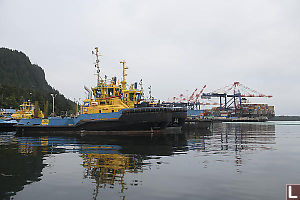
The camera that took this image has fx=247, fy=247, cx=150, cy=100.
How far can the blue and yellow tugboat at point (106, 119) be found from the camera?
33562 mm

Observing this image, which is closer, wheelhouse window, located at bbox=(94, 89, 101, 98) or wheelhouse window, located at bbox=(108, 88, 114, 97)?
wheelhouse window, located at bbox=(108, 88, 114, 97)

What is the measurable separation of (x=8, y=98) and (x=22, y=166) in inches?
4946

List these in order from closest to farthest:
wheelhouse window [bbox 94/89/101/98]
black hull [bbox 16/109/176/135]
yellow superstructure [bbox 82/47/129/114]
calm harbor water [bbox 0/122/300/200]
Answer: calm harbor water [bbox 0/122/300/200]
black hull [bbox 16/109/176/135]
yellow superstructure [bbox 82/47/129/114]
wheelhouse window [bbox 94/89/101/98]

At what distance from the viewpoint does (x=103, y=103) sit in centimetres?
3806

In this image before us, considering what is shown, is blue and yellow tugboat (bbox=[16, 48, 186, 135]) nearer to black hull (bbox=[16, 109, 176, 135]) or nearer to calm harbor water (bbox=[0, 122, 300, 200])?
black hull (bbox=[16, 109, 176, 135])

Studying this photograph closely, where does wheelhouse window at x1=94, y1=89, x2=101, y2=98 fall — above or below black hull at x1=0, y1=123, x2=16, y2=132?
above

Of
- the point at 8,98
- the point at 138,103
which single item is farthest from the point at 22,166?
the point at 8,98

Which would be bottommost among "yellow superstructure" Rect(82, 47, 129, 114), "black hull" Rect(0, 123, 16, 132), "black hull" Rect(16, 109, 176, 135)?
"black hull" Rect(0, 123, 16, 132)

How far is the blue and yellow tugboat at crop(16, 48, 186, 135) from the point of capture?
3356 centimetres

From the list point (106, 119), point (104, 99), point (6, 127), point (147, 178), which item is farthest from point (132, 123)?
point (6, 127)

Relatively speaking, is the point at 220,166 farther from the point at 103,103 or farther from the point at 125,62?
the point at 125,62

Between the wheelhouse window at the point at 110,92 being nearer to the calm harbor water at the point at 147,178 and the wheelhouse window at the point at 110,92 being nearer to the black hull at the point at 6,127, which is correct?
the calm harbor water at the point at 147,178

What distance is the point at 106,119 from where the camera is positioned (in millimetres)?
35812

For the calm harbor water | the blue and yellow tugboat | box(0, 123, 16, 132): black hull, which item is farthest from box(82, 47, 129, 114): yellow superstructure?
box(0, 123, 16, 132): black hull
